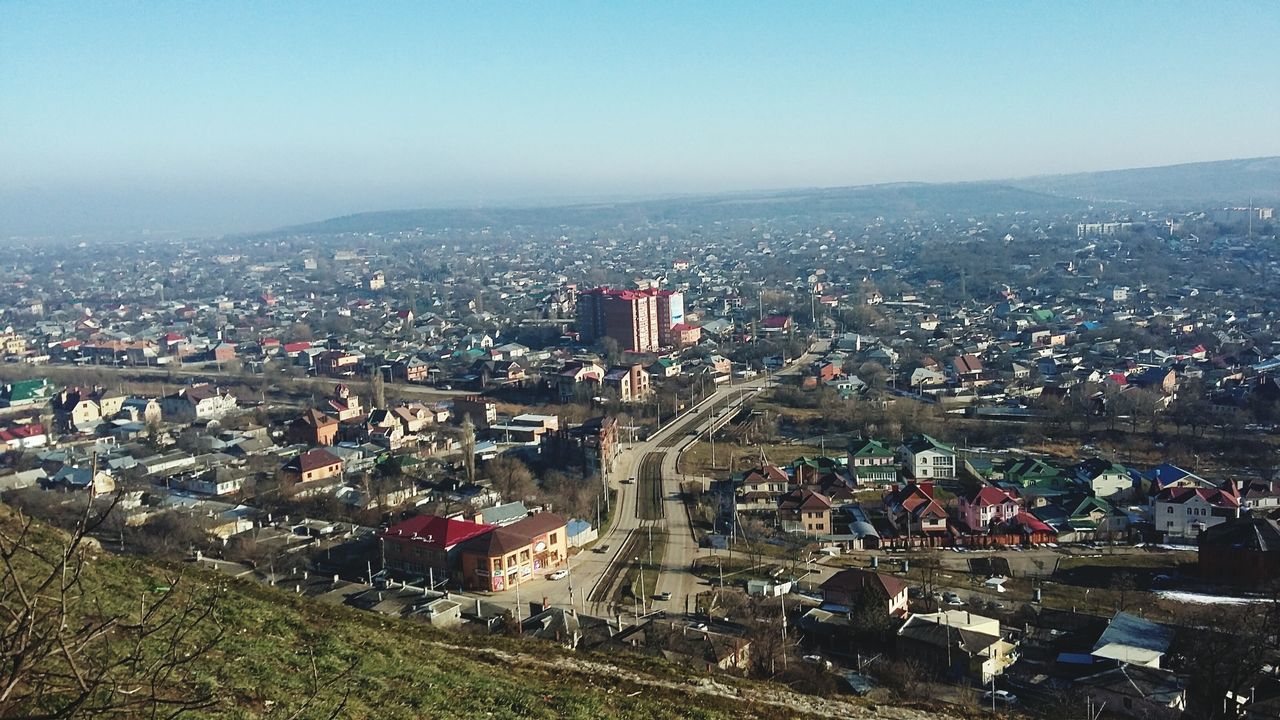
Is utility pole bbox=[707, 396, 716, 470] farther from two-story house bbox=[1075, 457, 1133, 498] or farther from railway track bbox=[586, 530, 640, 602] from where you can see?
two-story house bbox=[1075, 457, 1133, 498]

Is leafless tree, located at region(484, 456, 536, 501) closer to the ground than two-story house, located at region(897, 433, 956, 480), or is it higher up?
higher up

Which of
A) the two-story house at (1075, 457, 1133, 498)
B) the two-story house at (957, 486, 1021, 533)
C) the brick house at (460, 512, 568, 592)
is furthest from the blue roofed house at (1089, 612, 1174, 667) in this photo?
the brick house at (460, 512, 568, 592)

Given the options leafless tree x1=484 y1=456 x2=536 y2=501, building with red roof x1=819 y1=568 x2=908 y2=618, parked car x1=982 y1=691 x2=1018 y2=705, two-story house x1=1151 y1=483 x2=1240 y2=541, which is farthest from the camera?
leafless tree x1=484 y1=456 x2=536 y2=501

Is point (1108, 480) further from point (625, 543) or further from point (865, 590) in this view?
point (625, 543)

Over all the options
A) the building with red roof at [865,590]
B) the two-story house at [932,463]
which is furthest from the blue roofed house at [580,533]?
the two-story house at [932,463]

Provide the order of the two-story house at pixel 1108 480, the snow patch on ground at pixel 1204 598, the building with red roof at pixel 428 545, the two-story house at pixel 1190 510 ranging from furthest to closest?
the two-story house at pixel 1108 480
the two-story house at pixel 1190 510
the building with red roof at pixel 428 545
the snow patch on ground at pixel 1204 598

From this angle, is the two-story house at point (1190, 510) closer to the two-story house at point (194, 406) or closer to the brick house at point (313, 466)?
the brick house at point (313, 466)

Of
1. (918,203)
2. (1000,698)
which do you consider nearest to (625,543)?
(1000,698)
